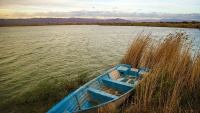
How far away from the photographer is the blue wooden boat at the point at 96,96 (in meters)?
3.64

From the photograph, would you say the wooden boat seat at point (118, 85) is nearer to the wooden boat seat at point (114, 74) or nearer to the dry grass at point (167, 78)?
the dry grass at point (167, 78)

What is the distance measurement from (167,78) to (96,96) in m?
2.36

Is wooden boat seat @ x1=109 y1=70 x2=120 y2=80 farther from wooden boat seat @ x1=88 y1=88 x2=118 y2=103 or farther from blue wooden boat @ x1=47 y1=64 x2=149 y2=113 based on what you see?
wooden boat seat @ x1=88 y1=88 x2=118 y2=103

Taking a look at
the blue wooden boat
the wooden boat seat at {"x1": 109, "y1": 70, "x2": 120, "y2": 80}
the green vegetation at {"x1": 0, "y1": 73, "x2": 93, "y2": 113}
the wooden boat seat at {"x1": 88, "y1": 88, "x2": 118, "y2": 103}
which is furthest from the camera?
the wooden boat seat at {"x1": 109, "y1": 70, "x2": 120, "y2": 80}

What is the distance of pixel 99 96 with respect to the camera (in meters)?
4.40

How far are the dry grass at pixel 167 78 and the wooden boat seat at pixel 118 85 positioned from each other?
428 mm

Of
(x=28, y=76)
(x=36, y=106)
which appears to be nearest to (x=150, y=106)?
(x=36, y=106)

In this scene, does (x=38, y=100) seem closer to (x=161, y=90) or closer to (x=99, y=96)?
(x=99, y=96)

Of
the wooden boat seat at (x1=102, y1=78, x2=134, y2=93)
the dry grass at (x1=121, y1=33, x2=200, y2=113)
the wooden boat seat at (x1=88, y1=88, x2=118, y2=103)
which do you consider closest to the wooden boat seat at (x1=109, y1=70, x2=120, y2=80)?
the wooden boat seat at (x1=102, y1=78, x2=134, y2=93)

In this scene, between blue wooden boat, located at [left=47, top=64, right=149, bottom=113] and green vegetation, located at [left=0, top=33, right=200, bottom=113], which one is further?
green vegetation, located at [left=0, top=33, right=200, bottom=113]

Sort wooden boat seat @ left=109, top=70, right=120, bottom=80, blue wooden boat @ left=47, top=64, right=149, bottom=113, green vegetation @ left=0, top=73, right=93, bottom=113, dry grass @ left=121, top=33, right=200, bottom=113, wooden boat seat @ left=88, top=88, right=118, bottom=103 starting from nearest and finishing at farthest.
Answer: blue wooden boat @ left=47, top=64, right=149, bottom=113
dry grass @ left=121, top=33, right=200, bottom=113
wooden boat seat @ left=88, top=88, right=118, bottom=103
green vegetation @ left=0, top=73, right=93, bottom=113
wooden boat seat @ left=109, top=70, right=120, bottom=80

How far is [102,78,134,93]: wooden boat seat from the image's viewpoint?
4.94m

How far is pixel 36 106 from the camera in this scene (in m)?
5.02

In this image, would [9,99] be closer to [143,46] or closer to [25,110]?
[25,110]
